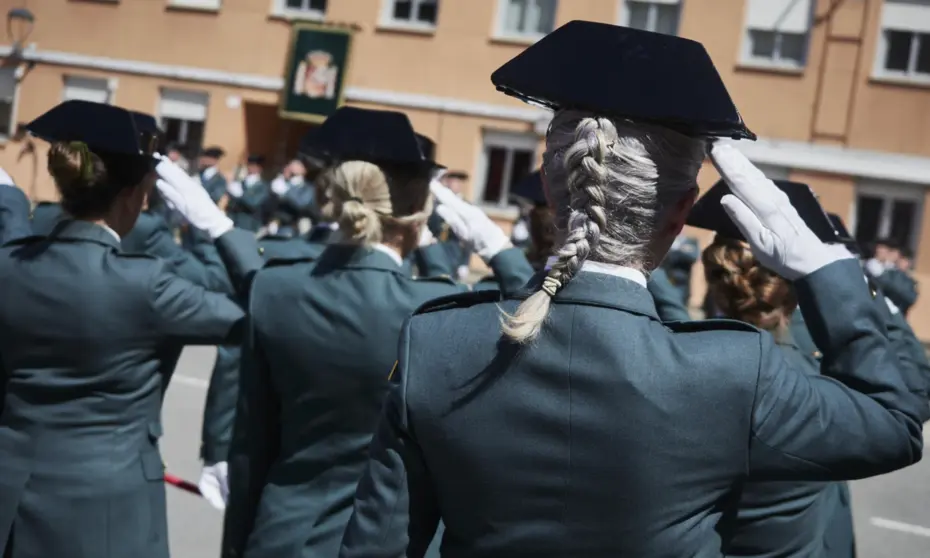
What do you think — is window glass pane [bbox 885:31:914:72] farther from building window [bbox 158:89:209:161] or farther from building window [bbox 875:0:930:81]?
building window [bbox 158:89:209:161]

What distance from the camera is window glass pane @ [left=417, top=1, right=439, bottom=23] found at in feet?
77.7

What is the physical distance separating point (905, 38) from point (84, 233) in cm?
2017

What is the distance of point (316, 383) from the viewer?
330 centimetres

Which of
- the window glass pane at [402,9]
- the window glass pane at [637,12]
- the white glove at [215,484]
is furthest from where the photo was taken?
the window glass pane at [402,9]

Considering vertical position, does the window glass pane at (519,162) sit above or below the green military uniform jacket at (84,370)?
above

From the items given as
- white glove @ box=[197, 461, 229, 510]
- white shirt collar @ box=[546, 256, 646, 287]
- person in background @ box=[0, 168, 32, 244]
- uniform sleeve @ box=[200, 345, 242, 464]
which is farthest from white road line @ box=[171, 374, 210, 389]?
white shirt collar @ box=[546, 256, 646, 287]

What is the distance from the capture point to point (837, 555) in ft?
12.2

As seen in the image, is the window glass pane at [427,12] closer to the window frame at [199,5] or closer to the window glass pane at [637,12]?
the window glass pane at [637,12]

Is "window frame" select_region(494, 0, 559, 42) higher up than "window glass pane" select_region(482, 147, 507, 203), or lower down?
higher up

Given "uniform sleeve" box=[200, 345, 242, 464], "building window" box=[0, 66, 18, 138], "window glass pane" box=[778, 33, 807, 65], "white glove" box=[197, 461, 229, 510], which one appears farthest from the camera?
"building window" box=[0, 66, 18, 138]

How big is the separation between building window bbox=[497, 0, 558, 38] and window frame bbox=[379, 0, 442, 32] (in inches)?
49.0

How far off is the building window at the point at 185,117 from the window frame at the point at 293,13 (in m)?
2.28

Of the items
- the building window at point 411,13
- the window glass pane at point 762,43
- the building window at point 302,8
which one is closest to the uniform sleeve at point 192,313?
the window glass pane at point 762,43

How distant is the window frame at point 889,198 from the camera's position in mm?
20844
